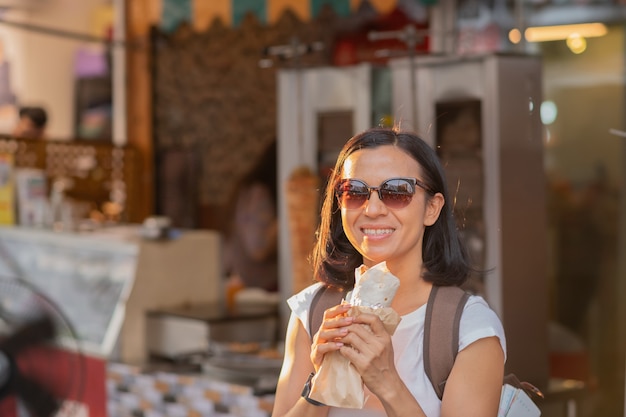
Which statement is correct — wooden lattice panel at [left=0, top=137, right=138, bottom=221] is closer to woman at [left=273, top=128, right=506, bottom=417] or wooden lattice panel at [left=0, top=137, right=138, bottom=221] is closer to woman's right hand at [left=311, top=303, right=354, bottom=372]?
woman at [left=273, top=128, right=506, bottom=417]

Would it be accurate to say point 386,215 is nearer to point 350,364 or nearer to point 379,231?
point 379,231

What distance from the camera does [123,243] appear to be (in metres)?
5.33

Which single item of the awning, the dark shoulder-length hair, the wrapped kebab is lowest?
the wrapped kebab

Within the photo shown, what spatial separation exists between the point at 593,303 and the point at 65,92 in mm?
5715

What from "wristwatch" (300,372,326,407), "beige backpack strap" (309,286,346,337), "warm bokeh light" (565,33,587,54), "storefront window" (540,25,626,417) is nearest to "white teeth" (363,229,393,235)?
"beige backpack strap" (309,286,346,337)

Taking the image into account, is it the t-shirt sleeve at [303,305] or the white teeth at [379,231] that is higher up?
the white teeth at [379,231]

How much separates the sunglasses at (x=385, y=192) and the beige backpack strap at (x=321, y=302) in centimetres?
24

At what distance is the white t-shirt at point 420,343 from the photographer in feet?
7.00

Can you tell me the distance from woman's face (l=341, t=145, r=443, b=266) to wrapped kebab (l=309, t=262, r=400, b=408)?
0.10 meters

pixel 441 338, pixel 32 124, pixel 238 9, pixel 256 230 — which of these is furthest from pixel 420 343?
pixel 32 124

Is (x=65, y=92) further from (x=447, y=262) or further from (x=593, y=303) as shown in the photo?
(x=447, y=262)

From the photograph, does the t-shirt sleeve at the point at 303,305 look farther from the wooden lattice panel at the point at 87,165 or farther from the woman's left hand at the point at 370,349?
the wooden lattice panel at the point at 87,165

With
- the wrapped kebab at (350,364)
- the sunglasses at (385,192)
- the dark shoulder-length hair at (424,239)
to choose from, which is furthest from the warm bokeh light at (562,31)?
the wrapped kebab at (350,364)

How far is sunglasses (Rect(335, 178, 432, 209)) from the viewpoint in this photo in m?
2.17
